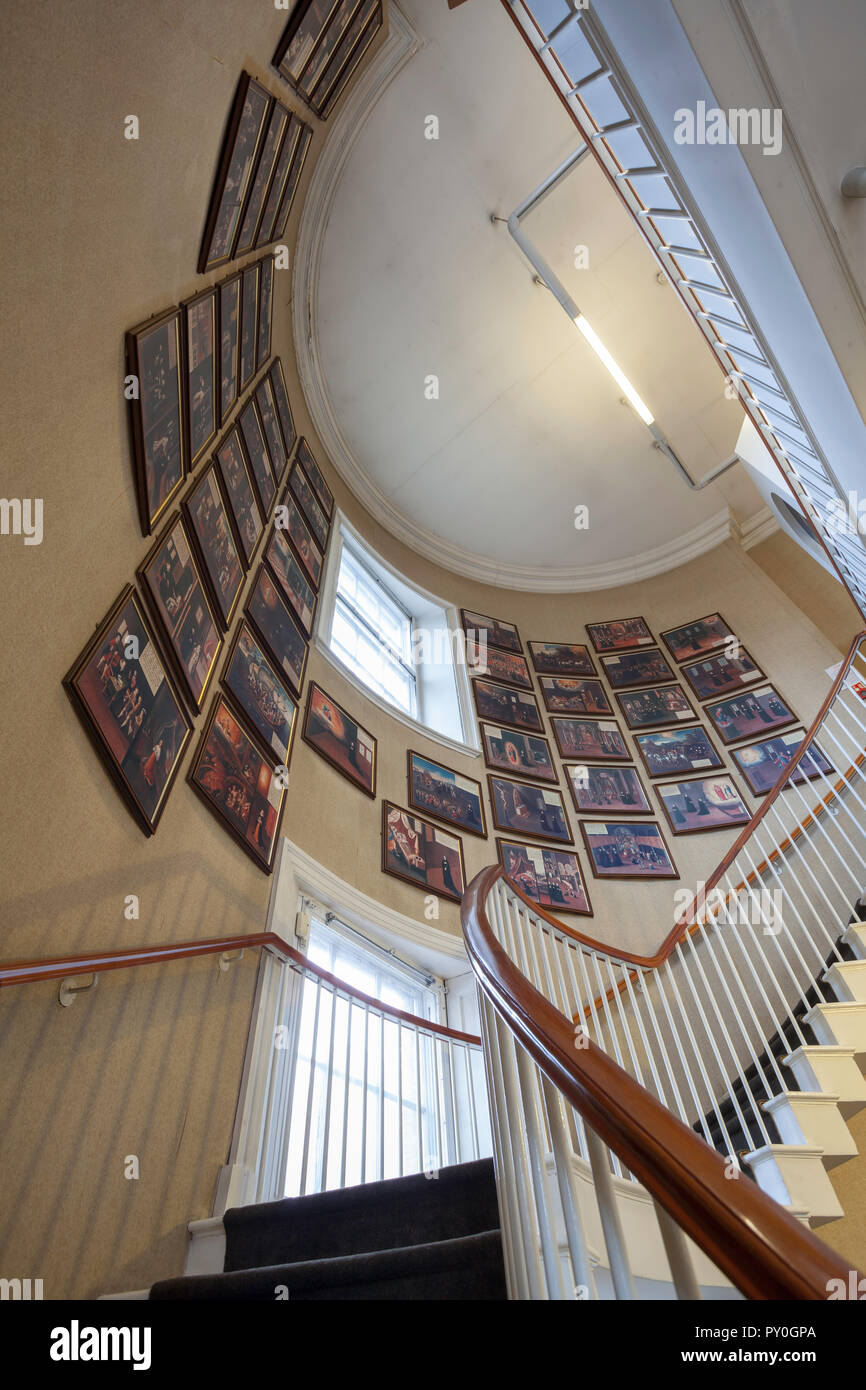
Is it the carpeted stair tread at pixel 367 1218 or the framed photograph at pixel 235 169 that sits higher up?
the framed photograph at pixel 235 169

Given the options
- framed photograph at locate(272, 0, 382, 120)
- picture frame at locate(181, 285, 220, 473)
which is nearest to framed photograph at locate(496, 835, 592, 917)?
picture frame at locate(181, 285, 220, 473)

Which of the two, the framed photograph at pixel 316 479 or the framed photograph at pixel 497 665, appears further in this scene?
the framed photograph at pixel 497 665

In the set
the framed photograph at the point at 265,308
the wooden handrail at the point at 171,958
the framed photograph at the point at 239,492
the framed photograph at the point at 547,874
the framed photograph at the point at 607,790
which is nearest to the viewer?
the wooden handrail at the point at 171,958

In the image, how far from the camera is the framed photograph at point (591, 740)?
8.45 meters

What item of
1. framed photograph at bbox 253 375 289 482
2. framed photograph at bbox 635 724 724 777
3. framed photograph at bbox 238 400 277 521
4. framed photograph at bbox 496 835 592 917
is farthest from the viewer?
framed photograph at bbox 635 724 724 777

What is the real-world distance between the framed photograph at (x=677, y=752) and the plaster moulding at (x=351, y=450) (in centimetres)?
326

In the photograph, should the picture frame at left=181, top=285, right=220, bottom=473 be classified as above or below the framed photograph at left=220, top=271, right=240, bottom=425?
below

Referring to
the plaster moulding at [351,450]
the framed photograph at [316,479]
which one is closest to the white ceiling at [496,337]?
the plaster moulding at [351,450]

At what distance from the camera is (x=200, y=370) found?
4.41 metres

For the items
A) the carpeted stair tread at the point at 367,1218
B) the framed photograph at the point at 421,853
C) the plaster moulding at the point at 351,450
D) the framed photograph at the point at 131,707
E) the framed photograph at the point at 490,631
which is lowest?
the carpeted stair tread at the point at 367,1218

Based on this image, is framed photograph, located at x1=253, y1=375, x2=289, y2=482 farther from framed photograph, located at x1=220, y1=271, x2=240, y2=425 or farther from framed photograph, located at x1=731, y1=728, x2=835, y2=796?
framed photograph, located at x1=731, y1=728, x2=835, y2=796

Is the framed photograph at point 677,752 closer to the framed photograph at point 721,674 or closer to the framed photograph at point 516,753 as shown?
the framed photograph at point 721,674

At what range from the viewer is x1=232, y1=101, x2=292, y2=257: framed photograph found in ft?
16.1
